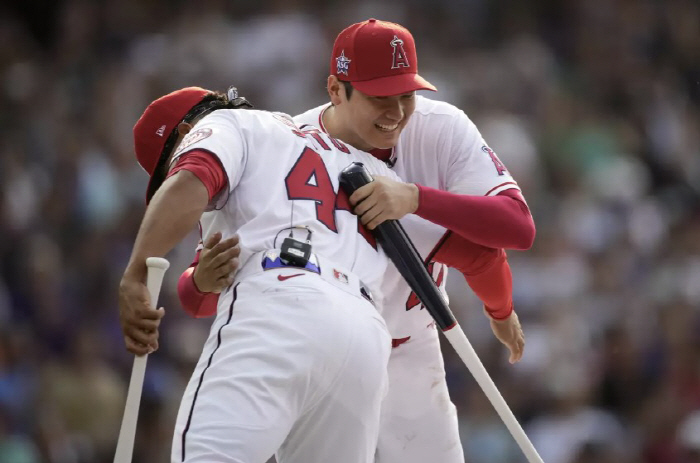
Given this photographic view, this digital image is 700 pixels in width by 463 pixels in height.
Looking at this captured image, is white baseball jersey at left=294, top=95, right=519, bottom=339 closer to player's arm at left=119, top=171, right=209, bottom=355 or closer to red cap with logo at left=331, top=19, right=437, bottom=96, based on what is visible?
red cap with logo at left=331, top=19, right=437, bottom=96

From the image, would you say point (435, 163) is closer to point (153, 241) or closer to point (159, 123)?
point (159, 123)

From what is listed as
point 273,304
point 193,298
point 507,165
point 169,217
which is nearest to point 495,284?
point 193,298

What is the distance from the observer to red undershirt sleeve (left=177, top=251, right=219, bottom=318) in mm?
3777

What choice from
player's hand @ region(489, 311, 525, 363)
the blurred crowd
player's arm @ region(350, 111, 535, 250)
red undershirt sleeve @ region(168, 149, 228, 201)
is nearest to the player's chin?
player's arm @ region(350, 111, 535, 250)

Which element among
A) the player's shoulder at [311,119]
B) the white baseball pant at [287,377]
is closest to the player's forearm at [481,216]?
the white baseball pant at [287,377]

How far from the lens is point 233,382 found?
3098 mm

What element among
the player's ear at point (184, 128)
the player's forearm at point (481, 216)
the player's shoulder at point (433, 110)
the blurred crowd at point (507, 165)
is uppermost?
the player's ear at point (184, 128)

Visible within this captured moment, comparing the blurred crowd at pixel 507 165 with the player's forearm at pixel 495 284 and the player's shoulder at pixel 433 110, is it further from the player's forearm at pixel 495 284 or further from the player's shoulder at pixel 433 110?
the player's shoulder at pixel 433 110

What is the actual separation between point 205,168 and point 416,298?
115cm

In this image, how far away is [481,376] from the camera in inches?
153

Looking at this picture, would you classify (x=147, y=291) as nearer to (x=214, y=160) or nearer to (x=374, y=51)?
(x=214, y=160)

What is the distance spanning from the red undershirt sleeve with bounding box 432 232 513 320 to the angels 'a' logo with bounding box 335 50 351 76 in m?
0.65

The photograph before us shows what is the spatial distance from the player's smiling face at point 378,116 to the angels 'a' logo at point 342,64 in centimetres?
8

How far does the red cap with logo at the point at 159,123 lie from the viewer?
3926 mm
